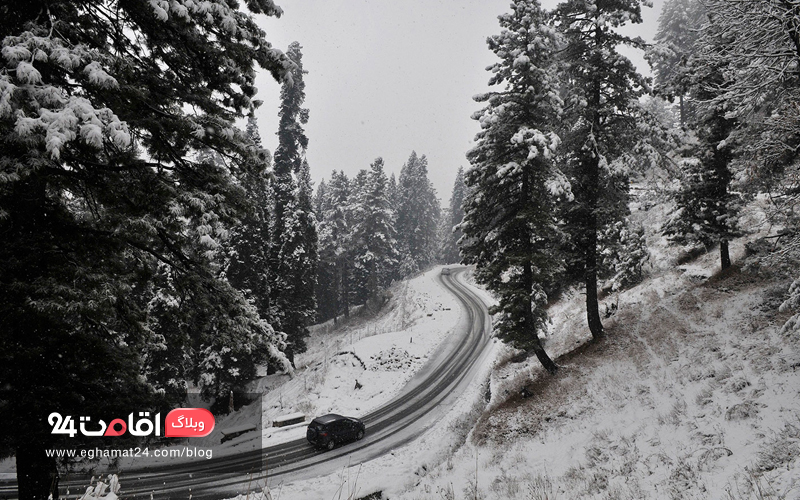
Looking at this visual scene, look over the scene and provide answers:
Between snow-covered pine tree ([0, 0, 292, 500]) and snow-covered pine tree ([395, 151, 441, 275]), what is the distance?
5707 cm

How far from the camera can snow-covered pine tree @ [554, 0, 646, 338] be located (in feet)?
47.6

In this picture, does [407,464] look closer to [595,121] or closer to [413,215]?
[595,121]

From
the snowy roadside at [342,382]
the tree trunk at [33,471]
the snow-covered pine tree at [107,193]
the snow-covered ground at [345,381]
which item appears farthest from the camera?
the snow-covered ground at [345,381]

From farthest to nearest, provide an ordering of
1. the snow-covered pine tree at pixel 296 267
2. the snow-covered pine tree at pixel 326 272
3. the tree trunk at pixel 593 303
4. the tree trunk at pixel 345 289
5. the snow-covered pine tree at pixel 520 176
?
1. the snow-covered pine tree at pixel 326 272
2. the tree trunk at pixel 345 289
3. the snow-covered pine tree at pixel 296 267
4. the tree trunk at pixel 593 303
5. the snow-covered pine tree at pixel 520 176

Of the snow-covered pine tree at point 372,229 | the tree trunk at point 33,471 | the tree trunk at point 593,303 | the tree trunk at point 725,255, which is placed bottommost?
the tree trunk at point 33,471

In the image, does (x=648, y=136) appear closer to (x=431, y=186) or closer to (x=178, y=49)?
(x=178, y=49)

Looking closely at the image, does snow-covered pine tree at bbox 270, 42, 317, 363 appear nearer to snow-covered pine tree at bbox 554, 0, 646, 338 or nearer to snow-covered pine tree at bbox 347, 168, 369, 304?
snow-covered pine tree at bbox 347, 168, 369, 304

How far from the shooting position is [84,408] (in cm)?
491

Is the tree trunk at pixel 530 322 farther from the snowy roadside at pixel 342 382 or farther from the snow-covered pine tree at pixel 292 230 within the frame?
the snow-covered pine tree at pixel 292 230

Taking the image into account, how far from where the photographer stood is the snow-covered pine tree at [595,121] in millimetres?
14508

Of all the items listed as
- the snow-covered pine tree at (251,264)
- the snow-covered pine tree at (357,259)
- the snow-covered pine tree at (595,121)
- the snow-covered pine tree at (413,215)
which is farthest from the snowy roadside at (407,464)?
the snow-covered pine tree at (413,215)

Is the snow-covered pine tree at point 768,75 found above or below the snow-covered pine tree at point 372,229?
below

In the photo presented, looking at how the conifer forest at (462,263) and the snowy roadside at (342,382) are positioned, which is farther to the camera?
the snowy roadside at (342,382)

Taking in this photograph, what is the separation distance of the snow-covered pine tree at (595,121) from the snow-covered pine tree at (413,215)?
4772 centimetres
